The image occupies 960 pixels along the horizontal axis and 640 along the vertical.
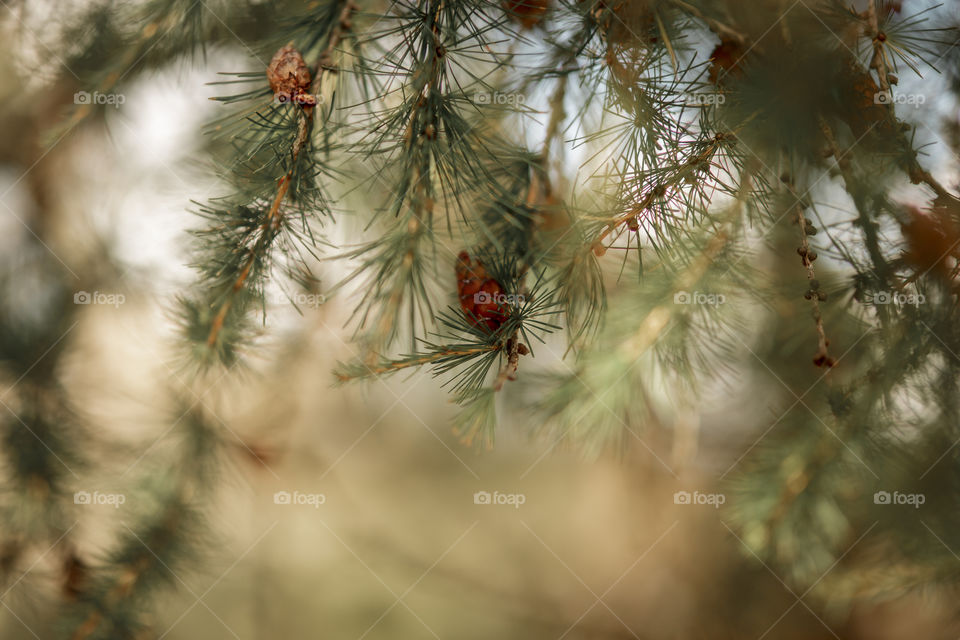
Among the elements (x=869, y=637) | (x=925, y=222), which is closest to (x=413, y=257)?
(x=925, y=222)

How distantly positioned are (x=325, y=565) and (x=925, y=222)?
2.88 feet

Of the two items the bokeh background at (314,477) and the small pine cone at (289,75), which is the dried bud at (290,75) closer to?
the small pine cone at (289,75)

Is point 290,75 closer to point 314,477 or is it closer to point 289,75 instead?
point 289,75

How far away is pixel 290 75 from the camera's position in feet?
0.80

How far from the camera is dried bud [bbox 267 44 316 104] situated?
0.24 m

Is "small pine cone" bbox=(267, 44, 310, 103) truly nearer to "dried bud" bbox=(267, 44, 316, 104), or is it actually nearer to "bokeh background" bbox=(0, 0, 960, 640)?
"dried bud" bbox=(267, 44, 316, 104)

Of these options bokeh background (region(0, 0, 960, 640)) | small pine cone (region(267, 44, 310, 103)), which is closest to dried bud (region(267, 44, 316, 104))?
small pine cone (region(267, 44, 310, 103))

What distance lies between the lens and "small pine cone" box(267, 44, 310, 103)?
0.24m

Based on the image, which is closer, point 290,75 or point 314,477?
point 290,75

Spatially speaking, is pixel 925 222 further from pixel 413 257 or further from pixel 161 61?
pixel 161 61

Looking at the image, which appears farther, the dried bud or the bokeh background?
the bokeh background

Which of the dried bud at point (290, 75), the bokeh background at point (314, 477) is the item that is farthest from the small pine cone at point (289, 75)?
the bokeh background at point (314, 477)

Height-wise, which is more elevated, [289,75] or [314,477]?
[289,75]

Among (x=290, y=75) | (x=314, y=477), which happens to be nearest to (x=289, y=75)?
(x=290, y=75)
